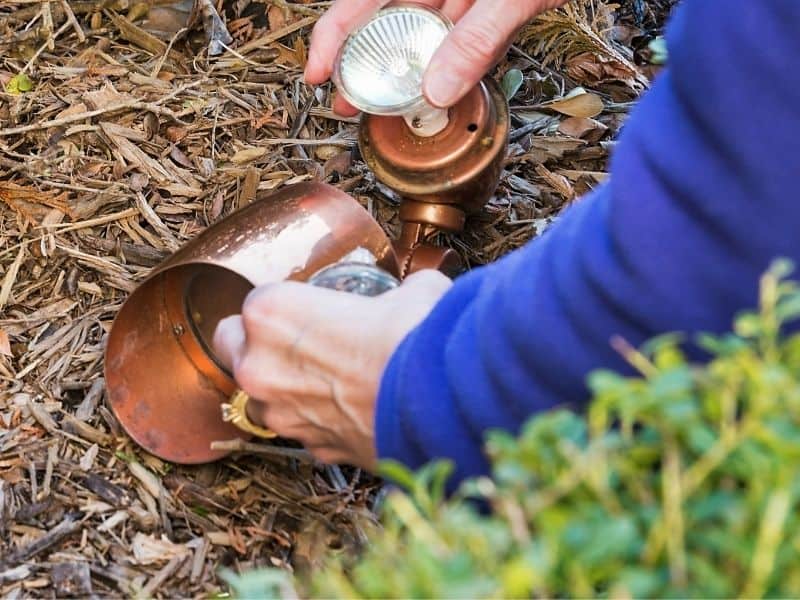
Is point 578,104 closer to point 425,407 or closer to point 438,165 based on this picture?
point 438,165

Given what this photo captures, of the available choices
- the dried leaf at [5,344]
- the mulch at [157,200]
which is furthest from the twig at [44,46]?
the dried leaf at [5,344]

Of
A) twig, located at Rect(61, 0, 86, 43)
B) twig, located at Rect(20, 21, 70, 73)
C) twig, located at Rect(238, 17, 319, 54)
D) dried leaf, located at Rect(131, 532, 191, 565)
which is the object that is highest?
twig, located at Rect(238, 17, 319, 54)

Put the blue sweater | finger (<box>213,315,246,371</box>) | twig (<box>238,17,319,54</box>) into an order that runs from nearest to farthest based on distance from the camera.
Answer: the blue sweater → finger (<box>213,315,246,371</box>) → twig (<box>238,17,319,54</box>)

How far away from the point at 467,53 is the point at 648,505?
3.54 feet

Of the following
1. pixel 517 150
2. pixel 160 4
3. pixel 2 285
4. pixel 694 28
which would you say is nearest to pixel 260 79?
pixel 160 4

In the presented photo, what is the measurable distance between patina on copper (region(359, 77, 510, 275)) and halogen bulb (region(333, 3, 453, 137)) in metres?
0.04

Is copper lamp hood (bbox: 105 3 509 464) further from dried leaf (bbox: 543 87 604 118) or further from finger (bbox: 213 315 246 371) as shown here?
dried leaf (bbox: 543 87 604 118)

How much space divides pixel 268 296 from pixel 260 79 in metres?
0.94

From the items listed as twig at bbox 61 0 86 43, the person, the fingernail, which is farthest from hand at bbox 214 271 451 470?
twig at bbox 61 0 86 43

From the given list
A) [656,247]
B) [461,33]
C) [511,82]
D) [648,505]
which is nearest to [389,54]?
[461,33]

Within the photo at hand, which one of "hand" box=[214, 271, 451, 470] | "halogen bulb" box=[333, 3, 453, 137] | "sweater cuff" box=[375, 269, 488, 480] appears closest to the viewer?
"sweater cuff" box=[375, 269, 488, 480]

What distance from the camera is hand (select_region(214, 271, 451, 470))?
1.19 meters

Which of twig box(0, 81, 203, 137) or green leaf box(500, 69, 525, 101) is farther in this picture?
green leaf box(500, 69, 525, 101)

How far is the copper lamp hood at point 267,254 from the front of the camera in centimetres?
149
